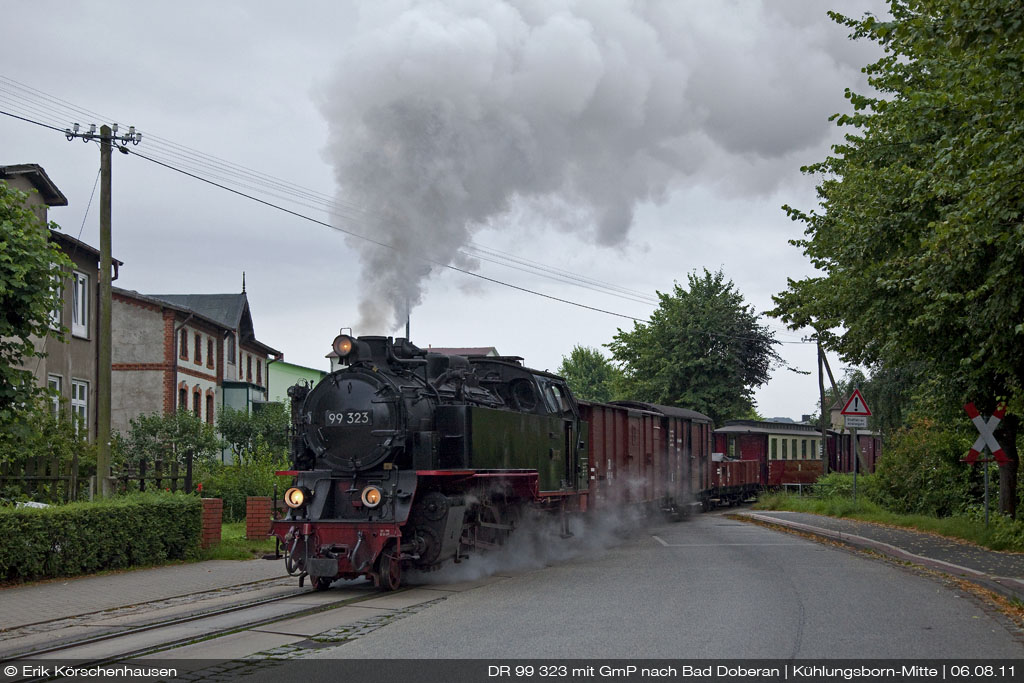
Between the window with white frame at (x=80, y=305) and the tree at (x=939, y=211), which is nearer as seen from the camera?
the tree at (x=939, y=211)

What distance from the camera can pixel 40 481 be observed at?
13.9 metres

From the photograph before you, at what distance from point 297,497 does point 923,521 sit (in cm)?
1389

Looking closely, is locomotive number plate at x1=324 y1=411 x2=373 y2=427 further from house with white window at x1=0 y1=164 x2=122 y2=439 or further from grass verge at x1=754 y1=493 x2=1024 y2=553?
house with white window at x1=0 y1=164 x2=122 y2=439

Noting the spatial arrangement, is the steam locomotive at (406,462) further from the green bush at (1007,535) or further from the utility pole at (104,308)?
the green bush at (1007,535)

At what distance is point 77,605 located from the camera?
1058 centimetres

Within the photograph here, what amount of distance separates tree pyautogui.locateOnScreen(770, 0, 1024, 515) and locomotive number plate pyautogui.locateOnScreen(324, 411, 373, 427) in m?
6.76

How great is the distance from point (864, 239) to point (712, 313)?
30275 millimetres

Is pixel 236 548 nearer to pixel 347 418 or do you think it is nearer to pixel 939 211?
pixel 347 418

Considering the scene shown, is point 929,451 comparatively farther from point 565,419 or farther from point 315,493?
point 315,493

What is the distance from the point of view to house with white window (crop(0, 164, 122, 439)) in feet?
74.3

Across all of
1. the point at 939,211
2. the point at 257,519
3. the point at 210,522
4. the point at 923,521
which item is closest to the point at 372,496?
the point at 210,522

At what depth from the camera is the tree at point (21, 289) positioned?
12.9 meters

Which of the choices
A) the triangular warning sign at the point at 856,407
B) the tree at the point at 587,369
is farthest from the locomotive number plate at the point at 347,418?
the tree at the point at 587,369

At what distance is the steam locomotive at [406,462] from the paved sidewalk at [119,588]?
1.33m
